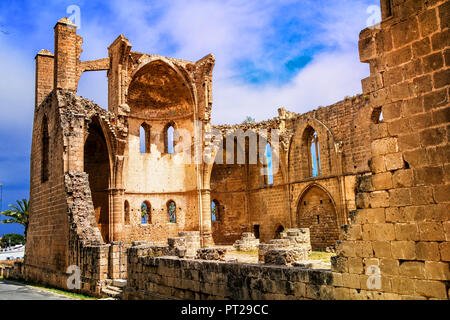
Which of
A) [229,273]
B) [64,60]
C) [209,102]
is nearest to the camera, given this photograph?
[229,273]

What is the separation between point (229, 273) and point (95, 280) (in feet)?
19.2

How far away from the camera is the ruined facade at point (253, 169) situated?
4613 mm

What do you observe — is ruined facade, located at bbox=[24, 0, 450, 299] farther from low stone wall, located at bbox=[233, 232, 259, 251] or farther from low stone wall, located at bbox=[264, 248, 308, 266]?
low stone wall, located at bbox=[233, 232, 259, 251]

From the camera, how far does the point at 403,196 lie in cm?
473

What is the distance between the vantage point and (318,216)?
20062 mm

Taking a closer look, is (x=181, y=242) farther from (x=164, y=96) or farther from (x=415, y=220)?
(x=164, y=96)

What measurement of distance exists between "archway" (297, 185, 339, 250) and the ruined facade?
74 millimetres

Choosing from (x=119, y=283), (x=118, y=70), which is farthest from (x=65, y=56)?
(x=119, y=283)

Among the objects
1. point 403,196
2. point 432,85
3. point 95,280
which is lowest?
point 95,280

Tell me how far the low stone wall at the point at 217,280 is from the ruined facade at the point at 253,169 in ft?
0.15

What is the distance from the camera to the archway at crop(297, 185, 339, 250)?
19312 millimetres

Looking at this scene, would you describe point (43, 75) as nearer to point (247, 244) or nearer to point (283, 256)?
point (247, 244)

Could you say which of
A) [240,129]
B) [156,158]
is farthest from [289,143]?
[156,158]

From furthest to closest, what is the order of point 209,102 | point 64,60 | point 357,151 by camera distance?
point 209,102 → point 357,151 → point 64,60
